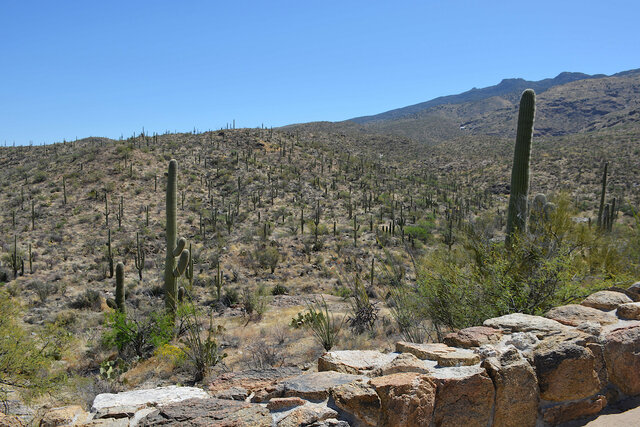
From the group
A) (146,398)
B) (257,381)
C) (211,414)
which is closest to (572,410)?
(257,381)

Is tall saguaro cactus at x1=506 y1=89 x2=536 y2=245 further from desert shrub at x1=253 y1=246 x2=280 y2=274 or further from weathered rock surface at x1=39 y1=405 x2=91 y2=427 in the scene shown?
desert shrub at x1=253 y1=246 x2=280 y2=274

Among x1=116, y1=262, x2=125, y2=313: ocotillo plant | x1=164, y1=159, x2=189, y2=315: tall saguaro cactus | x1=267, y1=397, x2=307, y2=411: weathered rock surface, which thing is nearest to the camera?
x1=267, y1=397, x2=307, y2=411: weathered rock surface

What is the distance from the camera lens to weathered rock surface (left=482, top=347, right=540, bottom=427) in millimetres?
3527

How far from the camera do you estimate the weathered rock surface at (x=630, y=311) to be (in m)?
4.70

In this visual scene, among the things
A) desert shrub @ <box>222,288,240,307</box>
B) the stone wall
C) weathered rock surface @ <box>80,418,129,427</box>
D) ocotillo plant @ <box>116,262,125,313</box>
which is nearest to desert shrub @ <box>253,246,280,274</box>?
desert shrub @ <box>222,288,240,307</box>

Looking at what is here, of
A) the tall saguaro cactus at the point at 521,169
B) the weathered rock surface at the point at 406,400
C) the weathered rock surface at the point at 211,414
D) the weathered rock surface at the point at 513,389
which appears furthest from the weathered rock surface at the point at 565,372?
the tall saguaro cactus at the point at 521,169

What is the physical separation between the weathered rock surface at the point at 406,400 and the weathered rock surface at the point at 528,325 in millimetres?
1645

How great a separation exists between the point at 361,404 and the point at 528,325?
232 centimetres

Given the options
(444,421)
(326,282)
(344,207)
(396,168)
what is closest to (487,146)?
(396,168)

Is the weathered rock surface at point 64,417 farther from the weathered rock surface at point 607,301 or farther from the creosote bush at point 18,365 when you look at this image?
the weathered rock surface at point 607,301

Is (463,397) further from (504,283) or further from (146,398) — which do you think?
(504,283)

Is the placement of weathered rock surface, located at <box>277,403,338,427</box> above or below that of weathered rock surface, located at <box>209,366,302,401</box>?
above

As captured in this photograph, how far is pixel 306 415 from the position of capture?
10.0ft

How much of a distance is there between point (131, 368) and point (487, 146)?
5448 cm
